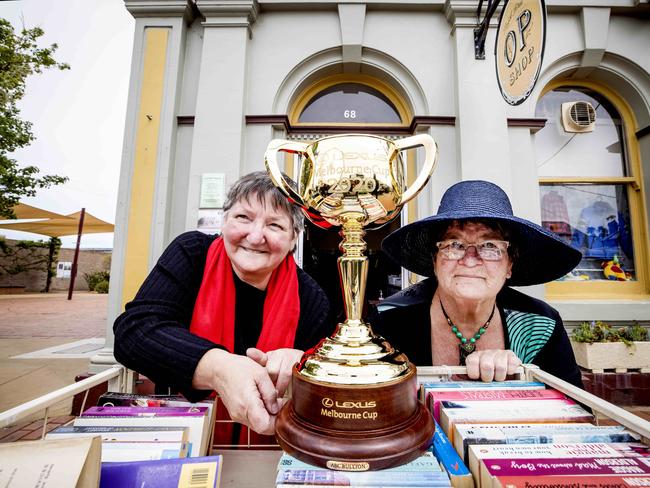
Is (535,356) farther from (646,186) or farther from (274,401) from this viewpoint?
(646,186)

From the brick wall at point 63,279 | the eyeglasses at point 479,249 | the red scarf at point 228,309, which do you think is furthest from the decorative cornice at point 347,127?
the brick wall at point 63,279

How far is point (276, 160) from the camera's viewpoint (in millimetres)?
727

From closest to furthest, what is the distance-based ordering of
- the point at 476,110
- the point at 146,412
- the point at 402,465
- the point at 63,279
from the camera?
the point at 402,465
the point at 146,412
the point at 476,110
the point at 63,279

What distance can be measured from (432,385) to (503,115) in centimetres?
312

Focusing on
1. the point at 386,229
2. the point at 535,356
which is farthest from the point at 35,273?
the point at 535,356

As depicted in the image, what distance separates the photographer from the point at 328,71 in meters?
3.50

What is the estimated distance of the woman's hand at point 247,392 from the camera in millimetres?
674

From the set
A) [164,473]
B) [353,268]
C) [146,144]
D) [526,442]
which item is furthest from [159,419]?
[146,144]

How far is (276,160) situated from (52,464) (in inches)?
24.9

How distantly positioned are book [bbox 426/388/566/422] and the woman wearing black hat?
162 mm

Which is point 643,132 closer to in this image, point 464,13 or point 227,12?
point 464,13

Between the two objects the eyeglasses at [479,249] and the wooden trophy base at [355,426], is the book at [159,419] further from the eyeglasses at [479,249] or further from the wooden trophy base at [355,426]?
the eyeglasses at [479,249]

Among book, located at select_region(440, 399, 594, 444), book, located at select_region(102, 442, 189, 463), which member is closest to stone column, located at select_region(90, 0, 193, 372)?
book, located at select_region(102, 442, 189, 463)

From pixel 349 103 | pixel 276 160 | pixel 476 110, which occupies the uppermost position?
pixel 349 103
